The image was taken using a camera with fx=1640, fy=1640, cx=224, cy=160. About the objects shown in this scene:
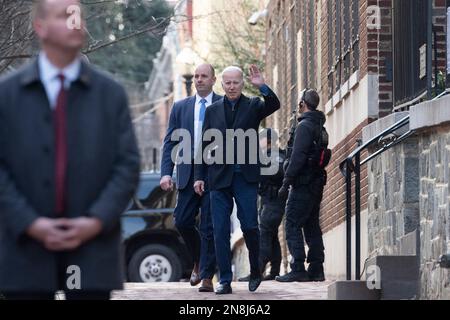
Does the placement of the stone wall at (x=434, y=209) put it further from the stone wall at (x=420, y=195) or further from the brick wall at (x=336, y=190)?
the brick wall at (x=336, y=190)

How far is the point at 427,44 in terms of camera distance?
13031mm

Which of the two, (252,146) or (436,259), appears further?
(252,146)

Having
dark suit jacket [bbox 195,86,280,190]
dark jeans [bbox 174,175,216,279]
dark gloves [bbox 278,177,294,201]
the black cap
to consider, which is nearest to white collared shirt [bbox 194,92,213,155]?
dark jeans [bbox 174,175,216,279]

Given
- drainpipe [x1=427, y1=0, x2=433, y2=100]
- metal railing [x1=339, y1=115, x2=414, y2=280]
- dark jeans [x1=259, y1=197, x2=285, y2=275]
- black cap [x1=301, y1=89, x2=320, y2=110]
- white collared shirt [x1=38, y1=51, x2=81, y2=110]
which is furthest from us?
dark jeans [x1=259, y1=197, x2=285, y2=275]

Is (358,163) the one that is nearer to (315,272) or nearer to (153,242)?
(315,272)

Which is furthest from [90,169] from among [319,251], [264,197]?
[264,197]

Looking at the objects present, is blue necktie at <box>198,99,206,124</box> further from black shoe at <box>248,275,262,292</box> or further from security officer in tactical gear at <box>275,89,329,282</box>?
security officer in tactical gear at <box>275,89,329,282</box>

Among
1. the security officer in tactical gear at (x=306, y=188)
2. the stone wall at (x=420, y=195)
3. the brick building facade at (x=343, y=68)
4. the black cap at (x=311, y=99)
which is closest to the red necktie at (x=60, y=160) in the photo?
the stone wall at (x=420, y=195)

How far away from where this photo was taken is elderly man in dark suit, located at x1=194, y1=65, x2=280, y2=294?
13469 mm

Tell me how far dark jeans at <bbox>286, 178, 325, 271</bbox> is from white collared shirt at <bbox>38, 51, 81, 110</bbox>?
991cm

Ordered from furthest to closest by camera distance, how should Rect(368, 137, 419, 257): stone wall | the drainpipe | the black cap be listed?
1. the black cap
2. the drainpipe
3. Rect(368, 137, 419, 257): stone wall
